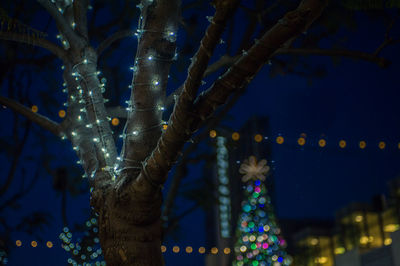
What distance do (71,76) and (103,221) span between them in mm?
1956

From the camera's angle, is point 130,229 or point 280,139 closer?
point 130,229

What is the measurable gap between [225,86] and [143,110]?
1.42 metres

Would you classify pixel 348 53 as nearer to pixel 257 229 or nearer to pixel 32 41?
pixel 32 41

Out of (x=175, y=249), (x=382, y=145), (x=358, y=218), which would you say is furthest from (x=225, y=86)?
(x=358, y=218)

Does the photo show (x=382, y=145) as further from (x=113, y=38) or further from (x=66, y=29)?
(x=66, y=29)

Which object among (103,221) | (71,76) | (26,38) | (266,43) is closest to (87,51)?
(71,76)

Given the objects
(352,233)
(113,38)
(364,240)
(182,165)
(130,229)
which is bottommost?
(130,229)

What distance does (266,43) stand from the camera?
241 centimetres

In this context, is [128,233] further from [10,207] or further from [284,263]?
[10,207]

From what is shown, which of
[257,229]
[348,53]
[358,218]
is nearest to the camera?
[348,53]

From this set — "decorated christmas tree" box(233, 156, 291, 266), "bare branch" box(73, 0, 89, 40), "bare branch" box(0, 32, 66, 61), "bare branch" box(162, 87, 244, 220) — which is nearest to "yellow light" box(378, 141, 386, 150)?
"decorated christmas tree" box(233, 156, 291, 266)

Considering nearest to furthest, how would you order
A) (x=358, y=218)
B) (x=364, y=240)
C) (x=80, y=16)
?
(x=80, y=16), (x=364, y=240), (x=358, y=218)

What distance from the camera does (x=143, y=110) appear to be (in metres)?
3.95

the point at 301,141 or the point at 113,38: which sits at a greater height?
the point at 113,38
